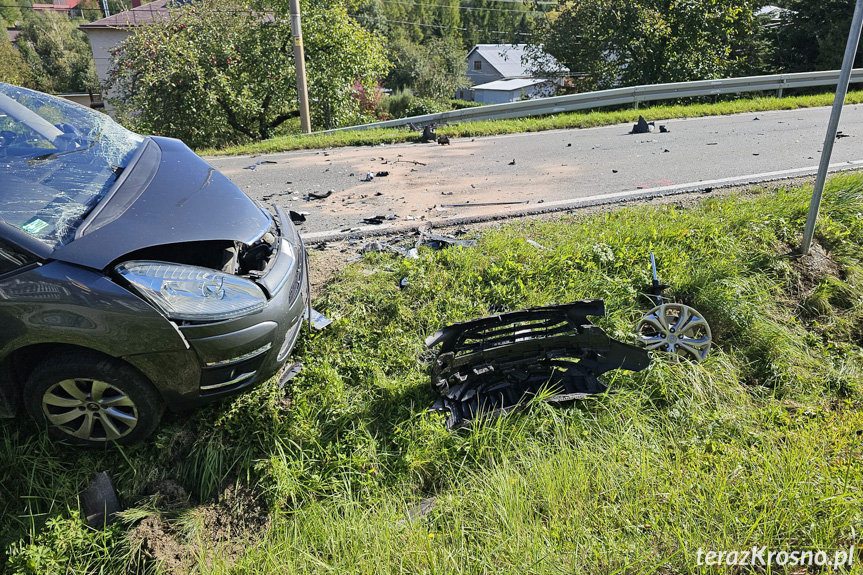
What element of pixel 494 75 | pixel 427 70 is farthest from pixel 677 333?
pixel 494 75

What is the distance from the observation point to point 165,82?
15203 mm

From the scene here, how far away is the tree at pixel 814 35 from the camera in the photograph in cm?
1962

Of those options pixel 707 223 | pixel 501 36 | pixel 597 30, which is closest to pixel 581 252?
pixel 707 223

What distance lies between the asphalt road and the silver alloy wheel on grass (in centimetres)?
202

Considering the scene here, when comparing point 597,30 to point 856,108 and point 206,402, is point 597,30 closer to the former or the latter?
point 856,108

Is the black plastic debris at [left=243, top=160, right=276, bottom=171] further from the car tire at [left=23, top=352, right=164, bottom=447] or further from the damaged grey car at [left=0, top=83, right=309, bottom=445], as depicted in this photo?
the car tire at [left=23, top=352, right=164, bottom=447]

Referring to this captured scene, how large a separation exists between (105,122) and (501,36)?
92.4 m

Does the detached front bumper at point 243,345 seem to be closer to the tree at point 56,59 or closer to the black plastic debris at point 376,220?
the black plastic debris at point 376,220

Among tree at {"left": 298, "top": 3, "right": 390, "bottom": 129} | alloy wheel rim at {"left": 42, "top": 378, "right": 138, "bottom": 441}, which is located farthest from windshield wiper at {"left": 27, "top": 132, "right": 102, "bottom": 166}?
tree at {"left": 298, "top": 3, "right": 390, "bottom": 129}

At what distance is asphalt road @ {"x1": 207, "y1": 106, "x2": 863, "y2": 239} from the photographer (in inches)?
223

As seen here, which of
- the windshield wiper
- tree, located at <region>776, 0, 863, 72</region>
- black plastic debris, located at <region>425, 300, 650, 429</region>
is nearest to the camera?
Result: the windshield wiper

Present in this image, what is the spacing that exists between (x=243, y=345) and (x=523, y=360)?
1.76m

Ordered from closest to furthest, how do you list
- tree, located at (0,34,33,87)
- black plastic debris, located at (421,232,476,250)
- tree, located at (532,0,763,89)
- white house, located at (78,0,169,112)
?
black plastic debris, located at (421,232,476,250) → tree, located at (532,0,763,89) → white house, located at (78,0,169,112) → tree, located at (0,34,33,87)

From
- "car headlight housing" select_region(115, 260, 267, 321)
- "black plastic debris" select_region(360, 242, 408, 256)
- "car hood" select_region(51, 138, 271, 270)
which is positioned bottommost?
"black plastic debris" select_region(360, 242, 408, 256)
